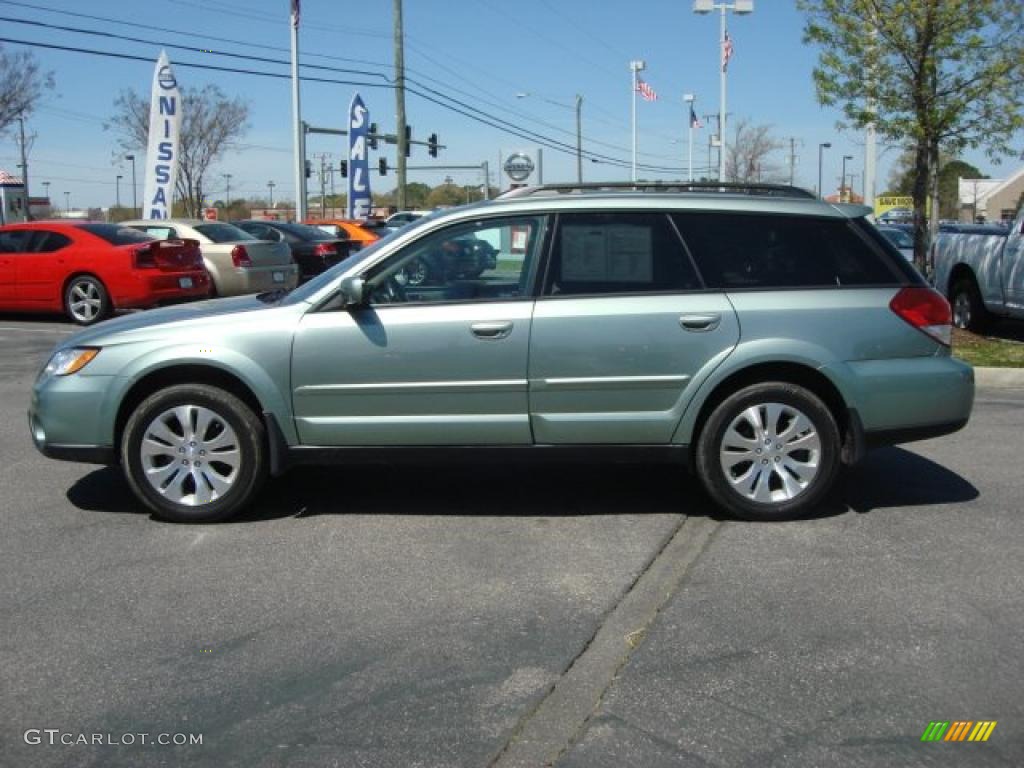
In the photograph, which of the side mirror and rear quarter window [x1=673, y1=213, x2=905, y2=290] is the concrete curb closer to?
rear quarter window [x1=673, y1=213, x2=905, y2=290]

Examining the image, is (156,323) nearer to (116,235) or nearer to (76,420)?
(76,420)

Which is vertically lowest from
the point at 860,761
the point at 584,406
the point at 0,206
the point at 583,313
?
the point at 860,761

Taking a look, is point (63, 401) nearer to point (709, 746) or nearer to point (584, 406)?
point (584, 406)

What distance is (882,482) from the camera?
249 inches

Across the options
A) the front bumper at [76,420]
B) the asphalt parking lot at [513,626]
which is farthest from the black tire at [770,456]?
the front bumper at [76,420]

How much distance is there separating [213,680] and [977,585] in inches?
130

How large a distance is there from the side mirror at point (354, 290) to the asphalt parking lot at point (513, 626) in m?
1.23

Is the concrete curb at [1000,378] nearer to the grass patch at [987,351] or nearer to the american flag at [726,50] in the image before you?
the grass patch at [987,351]

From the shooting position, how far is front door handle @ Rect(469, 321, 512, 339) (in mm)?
5289

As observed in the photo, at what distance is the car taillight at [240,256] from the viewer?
15820 millimetres

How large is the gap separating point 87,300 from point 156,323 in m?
9.59

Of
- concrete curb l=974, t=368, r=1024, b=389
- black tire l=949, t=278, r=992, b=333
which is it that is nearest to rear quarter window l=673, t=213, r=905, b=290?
concrete curb l=974, t=368, r=1024, b=389

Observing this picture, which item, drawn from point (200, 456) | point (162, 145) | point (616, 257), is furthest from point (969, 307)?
point (162, 145)

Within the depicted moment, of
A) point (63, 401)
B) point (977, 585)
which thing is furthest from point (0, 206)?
point (977, 585)
